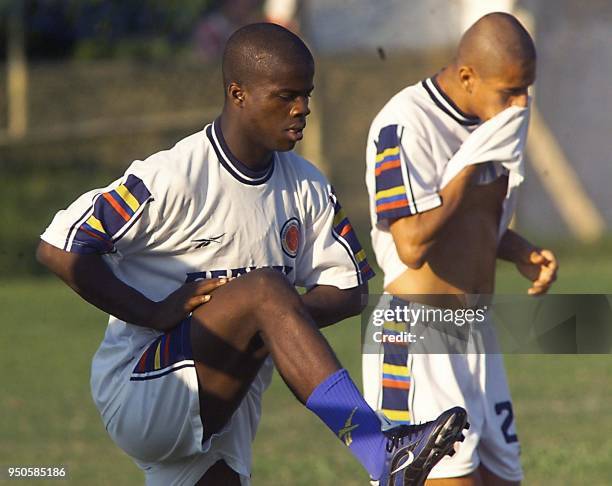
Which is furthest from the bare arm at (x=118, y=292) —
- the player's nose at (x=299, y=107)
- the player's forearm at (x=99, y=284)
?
the player's nose at (x=299, y=107)

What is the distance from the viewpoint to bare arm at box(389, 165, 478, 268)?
5.22 meters

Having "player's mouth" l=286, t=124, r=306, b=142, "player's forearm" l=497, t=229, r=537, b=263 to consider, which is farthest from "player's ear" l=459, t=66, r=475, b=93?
"player's mouth" l=286, t=124, r=306, b=142

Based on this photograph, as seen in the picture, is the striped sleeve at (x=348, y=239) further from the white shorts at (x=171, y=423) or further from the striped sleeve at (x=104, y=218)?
the striped sleeve at (x=104, y=218)

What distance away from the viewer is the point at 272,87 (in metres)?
4.66

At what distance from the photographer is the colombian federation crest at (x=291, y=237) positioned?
488 cm

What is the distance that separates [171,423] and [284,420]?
15.1ft

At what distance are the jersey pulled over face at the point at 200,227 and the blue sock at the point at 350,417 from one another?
2.38 feet

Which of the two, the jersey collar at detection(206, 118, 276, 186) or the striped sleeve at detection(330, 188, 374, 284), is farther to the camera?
the striped sleeve at detection(330, 188, 374, 284)

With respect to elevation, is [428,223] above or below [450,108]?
below

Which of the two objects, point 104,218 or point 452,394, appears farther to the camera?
point 452,394

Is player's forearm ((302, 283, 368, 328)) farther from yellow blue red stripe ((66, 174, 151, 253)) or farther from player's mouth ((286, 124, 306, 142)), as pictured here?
yellow blue red stripe ((66, 174, 151, 253))

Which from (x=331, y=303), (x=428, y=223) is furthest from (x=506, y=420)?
(x=331, y=303)

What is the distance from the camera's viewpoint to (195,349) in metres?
4.54
